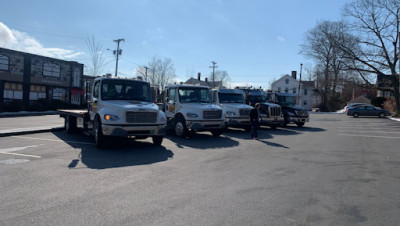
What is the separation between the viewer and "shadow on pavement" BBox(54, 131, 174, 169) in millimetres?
7914

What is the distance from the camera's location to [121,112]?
978 centimetres

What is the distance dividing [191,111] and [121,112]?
4072 millimetres

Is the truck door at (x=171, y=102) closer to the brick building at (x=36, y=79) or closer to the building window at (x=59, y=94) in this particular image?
the brick building at (x=36, y=79)

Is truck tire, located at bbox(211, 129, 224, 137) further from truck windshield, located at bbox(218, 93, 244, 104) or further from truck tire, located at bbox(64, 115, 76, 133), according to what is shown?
truck tire, located at bbox(64, 115, 76, 133)

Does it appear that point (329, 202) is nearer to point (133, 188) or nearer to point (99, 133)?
point (133, 188)

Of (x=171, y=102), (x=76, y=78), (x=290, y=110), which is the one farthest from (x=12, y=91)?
(x=290, y=110)

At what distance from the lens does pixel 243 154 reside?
32.2 ft

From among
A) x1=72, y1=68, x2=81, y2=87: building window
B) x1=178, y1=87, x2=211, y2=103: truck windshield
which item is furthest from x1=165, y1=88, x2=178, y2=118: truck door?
x1=72, y1=68, x2=81, y2=87: building window

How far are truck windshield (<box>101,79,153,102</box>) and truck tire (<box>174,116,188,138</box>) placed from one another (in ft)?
7.81

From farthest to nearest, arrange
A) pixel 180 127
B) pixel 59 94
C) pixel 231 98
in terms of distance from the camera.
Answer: pixel 59 94
pixel 231 98
pixel 180 127

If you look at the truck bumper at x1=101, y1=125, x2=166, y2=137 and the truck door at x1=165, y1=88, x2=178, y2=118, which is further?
the truck door at x1=165, y1=88, x2=178, y2=118

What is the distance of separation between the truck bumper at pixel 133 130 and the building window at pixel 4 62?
29.5 m

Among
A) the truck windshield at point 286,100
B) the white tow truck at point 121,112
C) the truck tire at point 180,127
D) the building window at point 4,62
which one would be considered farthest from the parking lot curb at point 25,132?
the building window at point 4,62

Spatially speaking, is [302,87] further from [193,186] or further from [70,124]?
[193,186]
